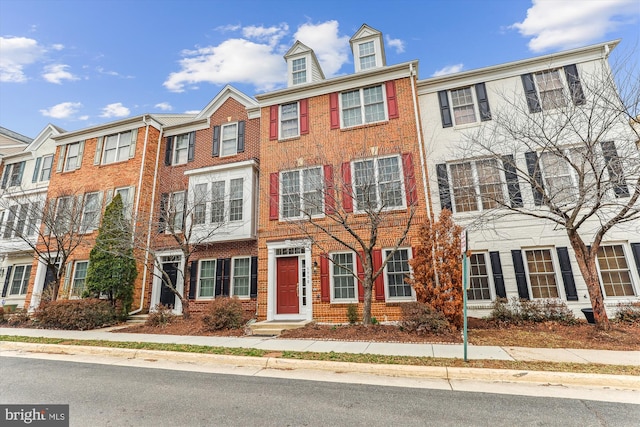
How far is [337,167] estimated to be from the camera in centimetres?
1166

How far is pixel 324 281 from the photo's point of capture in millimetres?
11773

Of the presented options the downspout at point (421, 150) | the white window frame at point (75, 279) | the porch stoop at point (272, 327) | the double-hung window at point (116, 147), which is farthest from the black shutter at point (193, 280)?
the downspout at point (421, 150)

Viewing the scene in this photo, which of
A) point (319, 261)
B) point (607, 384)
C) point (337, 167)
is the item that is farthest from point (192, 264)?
point (607, 384)

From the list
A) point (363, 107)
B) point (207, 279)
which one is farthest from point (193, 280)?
point (363, 107)

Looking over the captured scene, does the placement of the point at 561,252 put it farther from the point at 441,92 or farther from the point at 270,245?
the point at 270,245

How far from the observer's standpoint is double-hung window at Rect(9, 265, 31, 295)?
61.1 feet

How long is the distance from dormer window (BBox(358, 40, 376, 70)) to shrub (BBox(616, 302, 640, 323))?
13.0m

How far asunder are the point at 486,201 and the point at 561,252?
298 centimetres

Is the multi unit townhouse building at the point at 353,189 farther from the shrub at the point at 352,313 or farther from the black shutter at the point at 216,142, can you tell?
the shrub at the point at 352,313

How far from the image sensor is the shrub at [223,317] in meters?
10.8

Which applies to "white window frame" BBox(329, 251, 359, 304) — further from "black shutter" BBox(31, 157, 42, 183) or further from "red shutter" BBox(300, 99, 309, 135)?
"black shutter" BBox(31, 157, 42, 183)

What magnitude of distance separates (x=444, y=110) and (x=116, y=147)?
17452 mm

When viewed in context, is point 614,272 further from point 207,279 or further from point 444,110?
point 207,279

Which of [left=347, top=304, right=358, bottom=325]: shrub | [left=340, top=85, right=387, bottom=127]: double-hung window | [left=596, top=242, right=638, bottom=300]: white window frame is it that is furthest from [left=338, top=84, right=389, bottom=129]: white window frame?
[left=596, top=242, right=638, bottom=300]: white window frame
